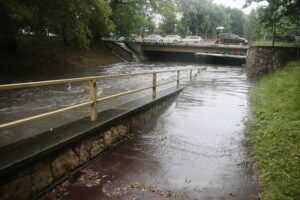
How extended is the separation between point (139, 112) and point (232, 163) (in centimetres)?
286

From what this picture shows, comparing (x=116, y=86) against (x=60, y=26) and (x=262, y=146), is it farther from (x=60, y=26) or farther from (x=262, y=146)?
(x=262, y=146)

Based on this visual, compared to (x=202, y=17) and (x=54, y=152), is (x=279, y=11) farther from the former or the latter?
(x=202, y=17)

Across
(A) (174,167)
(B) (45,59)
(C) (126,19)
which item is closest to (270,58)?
(A) (174,167)

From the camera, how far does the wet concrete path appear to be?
4316 mm

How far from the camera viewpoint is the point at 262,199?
388cm

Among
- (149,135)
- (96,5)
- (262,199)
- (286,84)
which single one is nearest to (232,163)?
(262,199)

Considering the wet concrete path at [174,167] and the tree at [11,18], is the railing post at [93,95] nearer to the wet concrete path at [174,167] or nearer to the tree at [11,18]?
the wet concrete path at [174,167]

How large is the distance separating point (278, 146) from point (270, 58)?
1463cm

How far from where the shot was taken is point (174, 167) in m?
5.26

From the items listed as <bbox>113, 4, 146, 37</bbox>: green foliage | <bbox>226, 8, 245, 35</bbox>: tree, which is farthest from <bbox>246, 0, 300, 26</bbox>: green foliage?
<bbox>226, 8, 245, 35</bbox>: tree

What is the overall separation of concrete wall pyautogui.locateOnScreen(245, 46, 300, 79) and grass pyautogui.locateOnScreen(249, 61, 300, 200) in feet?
32.7

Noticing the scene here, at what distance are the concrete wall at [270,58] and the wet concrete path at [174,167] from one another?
11.2m

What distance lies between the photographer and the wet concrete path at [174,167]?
14.2ft

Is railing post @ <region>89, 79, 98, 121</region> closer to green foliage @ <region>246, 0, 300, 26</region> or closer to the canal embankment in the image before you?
the canal embankment
